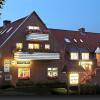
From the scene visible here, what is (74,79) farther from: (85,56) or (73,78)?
(85,56)

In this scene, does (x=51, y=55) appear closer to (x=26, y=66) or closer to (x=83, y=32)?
(x=26, y=66)

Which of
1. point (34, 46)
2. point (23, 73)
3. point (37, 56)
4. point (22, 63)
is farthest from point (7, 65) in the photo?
point (34, 46)

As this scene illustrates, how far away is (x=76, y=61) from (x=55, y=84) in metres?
10.3

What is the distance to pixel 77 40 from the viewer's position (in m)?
69.6

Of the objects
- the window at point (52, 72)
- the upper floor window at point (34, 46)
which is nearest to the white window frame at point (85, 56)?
the window at point (52, 72)

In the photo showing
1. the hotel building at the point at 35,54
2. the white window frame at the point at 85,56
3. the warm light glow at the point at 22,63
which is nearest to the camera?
the hotel building at the point at 35,54

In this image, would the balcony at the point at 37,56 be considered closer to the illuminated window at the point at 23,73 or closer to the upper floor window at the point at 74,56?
the illuminated window at the point at 23,73

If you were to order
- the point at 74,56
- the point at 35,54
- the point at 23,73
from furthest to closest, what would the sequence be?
the point at 74,56 → the point at 23,73 → the point at 35,54

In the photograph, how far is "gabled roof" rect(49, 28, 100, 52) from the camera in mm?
66375

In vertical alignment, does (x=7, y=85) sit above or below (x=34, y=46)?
below

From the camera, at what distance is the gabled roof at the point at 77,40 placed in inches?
2613

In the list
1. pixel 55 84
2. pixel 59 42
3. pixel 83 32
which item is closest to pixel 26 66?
pixel 55 84

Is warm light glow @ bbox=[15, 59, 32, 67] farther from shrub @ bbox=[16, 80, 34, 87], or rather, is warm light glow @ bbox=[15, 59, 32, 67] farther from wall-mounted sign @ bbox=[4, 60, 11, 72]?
shrub @ bbox=[16, 80, 34, 87]

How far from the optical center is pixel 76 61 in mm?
65562
